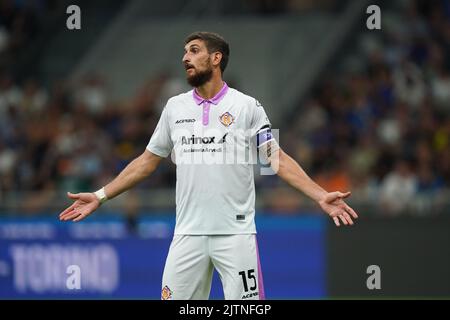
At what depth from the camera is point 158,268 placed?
16656 mm

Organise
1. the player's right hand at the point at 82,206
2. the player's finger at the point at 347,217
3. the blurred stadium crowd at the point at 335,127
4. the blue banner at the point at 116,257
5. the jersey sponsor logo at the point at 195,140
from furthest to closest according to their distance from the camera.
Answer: the blurred stadium crowd at the point at 335,127
the blue banner at the point at 116,257
the player's right hand at the point at 82,206
the jersey sponsor logo at the point at 195,140
the player's finger at the point at 347,217

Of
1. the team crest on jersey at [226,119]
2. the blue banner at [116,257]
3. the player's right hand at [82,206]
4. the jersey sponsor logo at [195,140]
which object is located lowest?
the blue banner at [116,257]

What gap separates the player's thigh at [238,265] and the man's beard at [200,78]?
1.15 meters

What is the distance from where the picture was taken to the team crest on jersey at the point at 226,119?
8.26 m

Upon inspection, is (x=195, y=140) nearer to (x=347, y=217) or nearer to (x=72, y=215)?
(x=72, y=215)

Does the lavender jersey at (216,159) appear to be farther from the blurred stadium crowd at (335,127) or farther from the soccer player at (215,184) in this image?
the blurred stadium crowd at (335,127)

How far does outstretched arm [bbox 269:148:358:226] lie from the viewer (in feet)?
26.4

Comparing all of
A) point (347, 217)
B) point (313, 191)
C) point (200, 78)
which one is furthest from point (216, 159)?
point (347, 217)

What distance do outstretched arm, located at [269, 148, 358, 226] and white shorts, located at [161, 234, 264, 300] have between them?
52 cm

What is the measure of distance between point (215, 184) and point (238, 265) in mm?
609

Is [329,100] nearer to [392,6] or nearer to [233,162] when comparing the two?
[392,6]

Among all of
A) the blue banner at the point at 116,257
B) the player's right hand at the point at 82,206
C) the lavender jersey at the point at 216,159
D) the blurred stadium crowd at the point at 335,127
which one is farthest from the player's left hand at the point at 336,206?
the blue banner at the point at 116,257

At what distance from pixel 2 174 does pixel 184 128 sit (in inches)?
421

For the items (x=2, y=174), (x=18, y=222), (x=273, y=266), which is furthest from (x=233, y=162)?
(x=2, y=174)
